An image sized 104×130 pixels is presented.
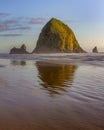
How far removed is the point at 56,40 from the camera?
108 metres

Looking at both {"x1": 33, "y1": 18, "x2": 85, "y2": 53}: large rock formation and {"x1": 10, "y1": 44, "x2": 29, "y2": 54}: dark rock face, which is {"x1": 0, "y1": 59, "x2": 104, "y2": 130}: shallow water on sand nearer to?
{"x1": 33, "y1": 18, "x2": 85, "y2": 53}: large rock formation

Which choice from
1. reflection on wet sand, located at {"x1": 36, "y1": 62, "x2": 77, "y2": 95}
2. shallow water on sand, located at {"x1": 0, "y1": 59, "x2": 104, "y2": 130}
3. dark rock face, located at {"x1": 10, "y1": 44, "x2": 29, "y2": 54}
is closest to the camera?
shallow water on sand, located at {"x1": 0, "y1": 59, "x2": 104, "y2": 130}

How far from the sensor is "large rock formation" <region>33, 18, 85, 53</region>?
105 meters

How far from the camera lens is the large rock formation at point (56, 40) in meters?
105

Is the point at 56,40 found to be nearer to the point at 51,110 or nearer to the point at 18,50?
the point at 18,50

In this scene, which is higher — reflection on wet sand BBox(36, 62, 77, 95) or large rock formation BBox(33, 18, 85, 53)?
large rock formation BBox(33, 18, 85, 53)

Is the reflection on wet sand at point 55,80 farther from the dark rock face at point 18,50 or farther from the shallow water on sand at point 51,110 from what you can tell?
the dark rock face at point 18,50

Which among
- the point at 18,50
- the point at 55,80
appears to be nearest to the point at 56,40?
the point at 18,50

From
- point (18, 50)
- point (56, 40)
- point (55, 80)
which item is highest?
point (56, 40)

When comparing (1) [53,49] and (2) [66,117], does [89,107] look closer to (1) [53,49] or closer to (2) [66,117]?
(2) [66,117]

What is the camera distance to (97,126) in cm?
429

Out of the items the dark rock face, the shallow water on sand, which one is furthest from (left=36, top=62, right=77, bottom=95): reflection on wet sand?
the dark rock face

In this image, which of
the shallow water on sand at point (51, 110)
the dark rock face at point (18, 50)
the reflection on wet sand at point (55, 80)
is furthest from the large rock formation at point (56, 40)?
the shallow water on sand at point (51, 110)

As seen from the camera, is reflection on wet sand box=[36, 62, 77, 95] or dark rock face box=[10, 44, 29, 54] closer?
reflection on wet sand box=[36, 62, 77, 95]
